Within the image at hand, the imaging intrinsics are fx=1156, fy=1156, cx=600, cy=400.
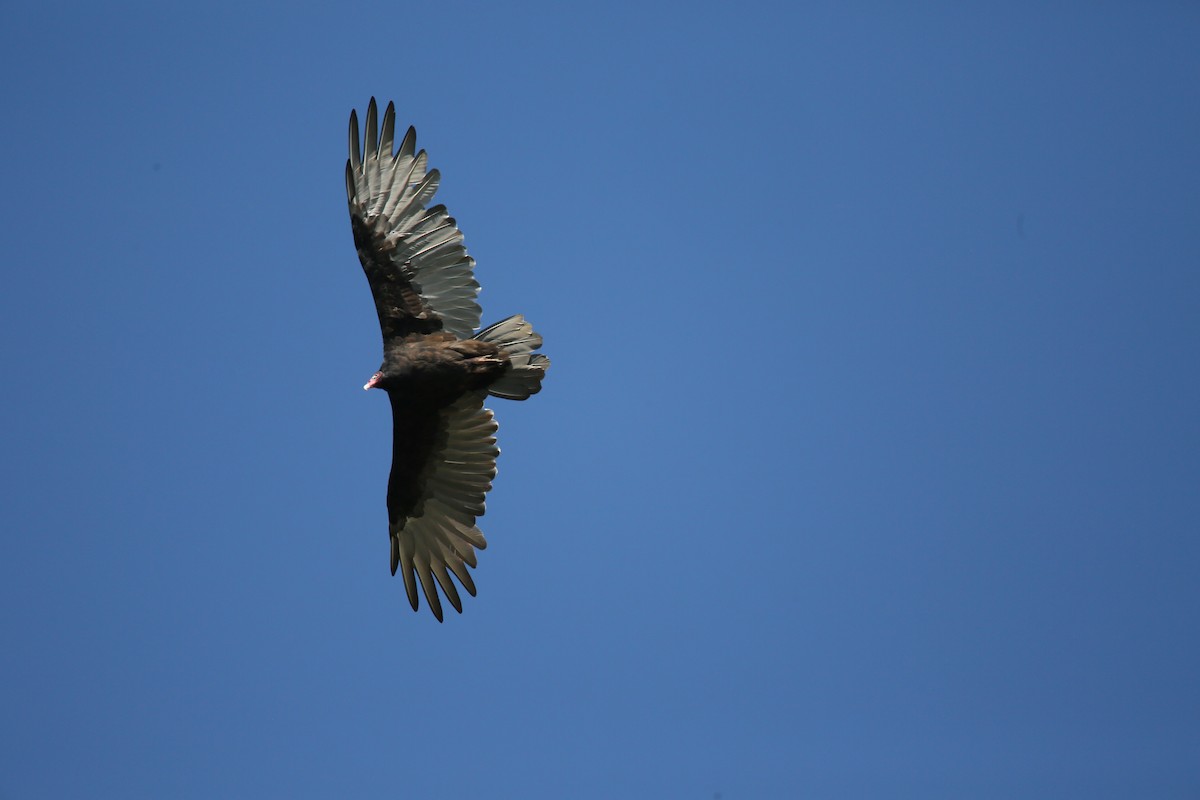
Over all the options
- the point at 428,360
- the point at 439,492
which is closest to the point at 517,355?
the point at 428,360

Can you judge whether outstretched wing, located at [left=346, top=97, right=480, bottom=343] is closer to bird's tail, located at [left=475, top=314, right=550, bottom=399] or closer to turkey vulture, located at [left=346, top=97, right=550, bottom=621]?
turkey vulture, located at [left=346, top=97, right=550, bottom=621]

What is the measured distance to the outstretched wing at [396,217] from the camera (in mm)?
10078

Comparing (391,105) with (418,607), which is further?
(418,607)

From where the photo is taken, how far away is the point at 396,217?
33.1 ft

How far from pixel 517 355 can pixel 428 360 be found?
32.4 inches

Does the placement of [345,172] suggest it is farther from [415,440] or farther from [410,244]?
[415,440]

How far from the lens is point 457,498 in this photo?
11.0 m

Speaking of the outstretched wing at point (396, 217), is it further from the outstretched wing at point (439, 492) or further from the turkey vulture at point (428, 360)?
the outstretched wing at point (439, 492)

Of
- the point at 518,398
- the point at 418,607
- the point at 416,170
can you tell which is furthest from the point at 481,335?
the point at 418,607

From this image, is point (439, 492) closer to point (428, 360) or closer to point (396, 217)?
point (428, 360)

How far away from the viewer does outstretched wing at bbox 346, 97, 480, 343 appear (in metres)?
10.1

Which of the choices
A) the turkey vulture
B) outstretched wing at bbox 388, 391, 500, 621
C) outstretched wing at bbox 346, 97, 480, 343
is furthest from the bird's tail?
outstretched wing at bbox 346, 97, 480, 343

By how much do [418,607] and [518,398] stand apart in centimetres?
225

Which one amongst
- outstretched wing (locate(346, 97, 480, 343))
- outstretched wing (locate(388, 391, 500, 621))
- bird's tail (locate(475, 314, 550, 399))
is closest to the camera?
outstretched wing (locate(346, 97, 480, 343))
